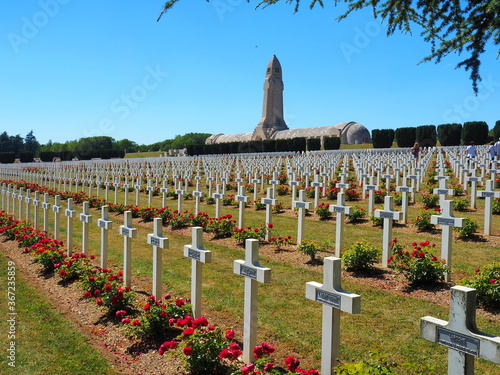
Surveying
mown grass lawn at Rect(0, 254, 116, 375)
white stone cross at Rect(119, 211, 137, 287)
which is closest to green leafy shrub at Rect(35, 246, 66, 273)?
mown grass lawn at Rect(0, 254, 116, 375)

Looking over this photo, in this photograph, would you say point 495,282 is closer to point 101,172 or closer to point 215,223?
point 215,223

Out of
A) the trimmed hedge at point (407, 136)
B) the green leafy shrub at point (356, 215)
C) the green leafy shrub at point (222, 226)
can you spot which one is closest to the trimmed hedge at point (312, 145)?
the trimmed hedge at point (407, 136)

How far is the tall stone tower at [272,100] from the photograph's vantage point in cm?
6969

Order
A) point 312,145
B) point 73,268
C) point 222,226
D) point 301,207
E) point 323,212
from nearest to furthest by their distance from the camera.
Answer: point 73,268, point 301,207, point 222,226, point 323,212, point 312,145

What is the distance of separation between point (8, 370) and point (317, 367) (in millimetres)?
2813

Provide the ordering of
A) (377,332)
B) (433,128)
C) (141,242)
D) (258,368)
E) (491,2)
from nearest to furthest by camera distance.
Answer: (258,368), (491,2), (377,332), (141,242), (433,128)

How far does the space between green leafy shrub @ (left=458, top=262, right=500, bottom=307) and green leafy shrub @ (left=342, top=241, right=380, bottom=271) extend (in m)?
1.59

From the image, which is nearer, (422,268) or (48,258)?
(422,268)

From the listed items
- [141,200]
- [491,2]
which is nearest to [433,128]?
[141,200]

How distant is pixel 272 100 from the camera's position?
2766 inches

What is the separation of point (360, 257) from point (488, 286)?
1888 millimetres

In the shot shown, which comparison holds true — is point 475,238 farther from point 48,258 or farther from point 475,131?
point 475,131

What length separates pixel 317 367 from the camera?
4004mm

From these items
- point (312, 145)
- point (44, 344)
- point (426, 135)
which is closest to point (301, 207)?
point (44, 344)
